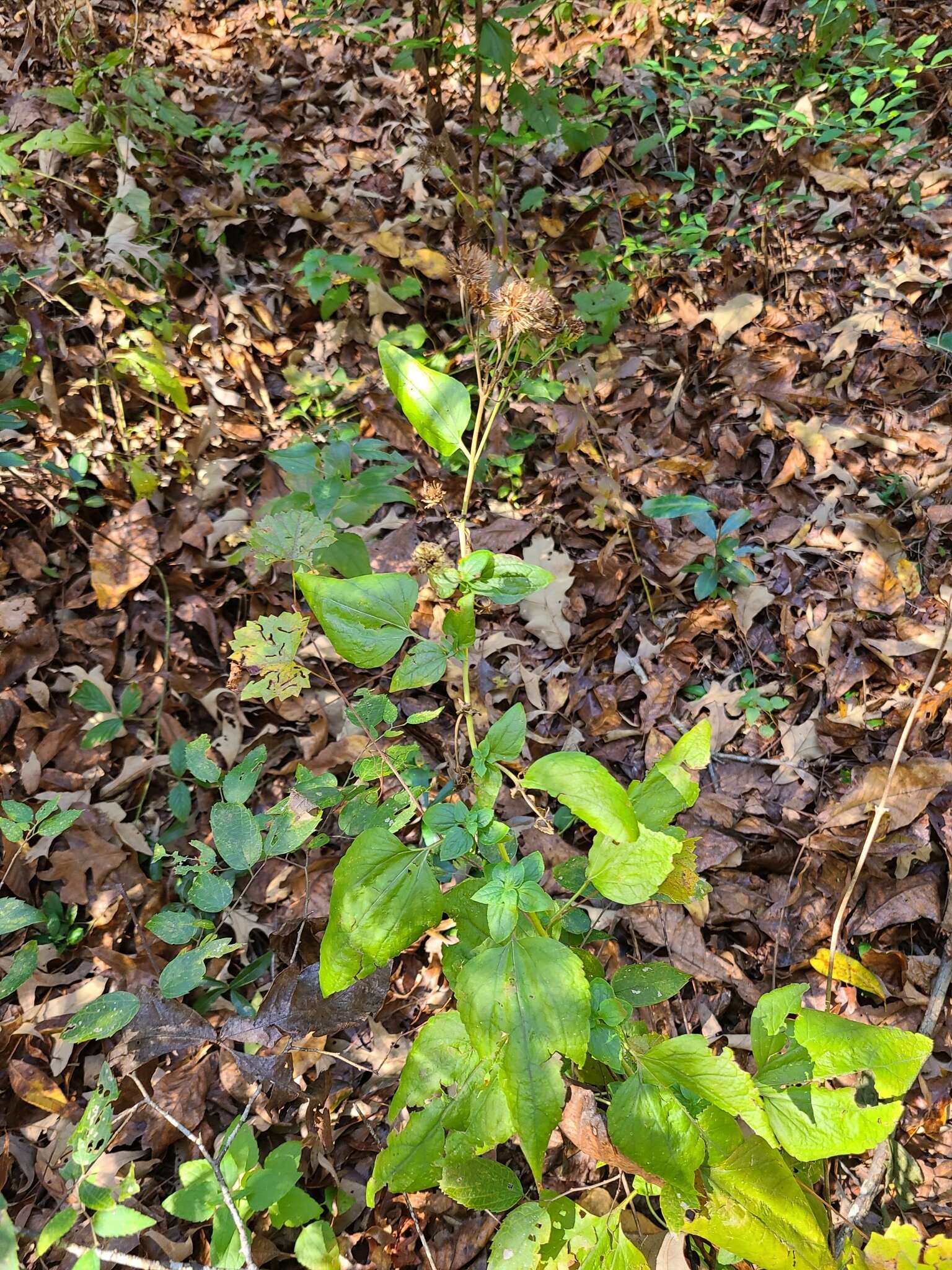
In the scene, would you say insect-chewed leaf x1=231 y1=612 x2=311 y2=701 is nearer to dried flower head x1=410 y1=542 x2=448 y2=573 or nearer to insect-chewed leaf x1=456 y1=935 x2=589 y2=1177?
dried flower head x1=410 y1=542 x2=448 y2=573

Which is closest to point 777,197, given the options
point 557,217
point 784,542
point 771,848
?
point 557,217

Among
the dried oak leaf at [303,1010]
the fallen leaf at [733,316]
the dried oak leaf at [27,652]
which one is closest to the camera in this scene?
the dried oak leaf at [303,1010]

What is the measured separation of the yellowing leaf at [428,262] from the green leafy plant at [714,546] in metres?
1.53

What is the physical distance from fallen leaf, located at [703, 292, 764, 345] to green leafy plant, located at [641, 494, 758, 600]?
38.0 inches

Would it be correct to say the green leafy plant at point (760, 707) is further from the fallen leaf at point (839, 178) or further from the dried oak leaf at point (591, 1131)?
the fallen leaf at point (839, 178)

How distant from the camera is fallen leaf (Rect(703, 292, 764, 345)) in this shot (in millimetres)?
3115

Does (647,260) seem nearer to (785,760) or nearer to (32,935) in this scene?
(785,760)

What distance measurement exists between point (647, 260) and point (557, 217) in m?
0.54

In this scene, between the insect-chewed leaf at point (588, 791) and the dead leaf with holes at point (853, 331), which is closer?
the insect-chewed leaf at point (588, 791)

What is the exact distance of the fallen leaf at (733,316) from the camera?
3115 millimetres

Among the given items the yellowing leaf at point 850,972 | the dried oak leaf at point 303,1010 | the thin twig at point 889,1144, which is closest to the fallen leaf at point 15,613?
the dried oak leaf at point 303,1010

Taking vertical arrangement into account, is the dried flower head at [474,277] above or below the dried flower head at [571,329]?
above

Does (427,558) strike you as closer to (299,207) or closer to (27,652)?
(27,652)

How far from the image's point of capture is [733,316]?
10.2ft
